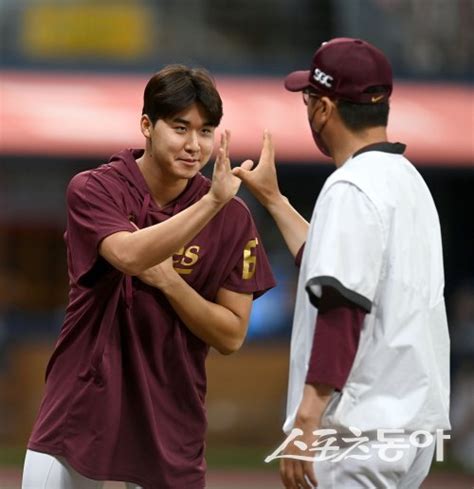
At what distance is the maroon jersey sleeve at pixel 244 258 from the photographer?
4500mm

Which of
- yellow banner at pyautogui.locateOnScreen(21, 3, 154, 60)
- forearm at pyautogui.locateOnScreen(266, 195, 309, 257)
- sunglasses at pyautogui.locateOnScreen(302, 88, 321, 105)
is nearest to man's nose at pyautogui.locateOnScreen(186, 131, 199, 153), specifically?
sunglasses at pyautogui.locateOnScreen(302, 88, 321, 105)

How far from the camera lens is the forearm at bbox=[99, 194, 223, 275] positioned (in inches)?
159

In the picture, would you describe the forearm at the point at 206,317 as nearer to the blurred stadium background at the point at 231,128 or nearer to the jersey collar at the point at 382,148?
the jersey collar at the point at 382,148

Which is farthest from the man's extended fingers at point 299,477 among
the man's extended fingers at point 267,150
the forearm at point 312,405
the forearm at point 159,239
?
the man's extended fingers at point 267,150

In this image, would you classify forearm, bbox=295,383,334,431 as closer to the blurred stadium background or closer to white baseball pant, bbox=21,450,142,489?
white baseball pant, bbox=21,450,142,489

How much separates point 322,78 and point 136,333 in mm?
981

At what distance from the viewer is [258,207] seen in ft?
47.9

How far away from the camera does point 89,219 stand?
429cm

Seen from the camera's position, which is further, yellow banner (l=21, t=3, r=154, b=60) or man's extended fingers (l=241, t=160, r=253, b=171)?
yellow banner (l=21, t=3, r=154, b=60)

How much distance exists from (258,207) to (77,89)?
7.49 feet

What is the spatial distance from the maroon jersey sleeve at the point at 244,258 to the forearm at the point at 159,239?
15.8 inches

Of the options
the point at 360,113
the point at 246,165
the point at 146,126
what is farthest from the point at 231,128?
the point at 360,113

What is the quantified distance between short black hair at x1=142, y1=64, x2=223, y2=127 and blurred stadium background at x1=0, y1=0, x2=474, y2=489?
7.21 m

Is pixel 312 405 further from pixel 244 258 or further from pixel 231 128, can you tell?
pixel 231 128
